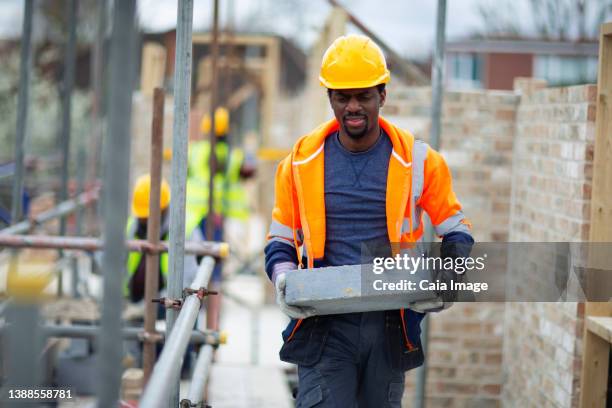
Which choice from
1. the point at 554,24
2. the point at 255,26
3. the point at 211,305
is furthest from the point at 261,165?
the point at 255,26

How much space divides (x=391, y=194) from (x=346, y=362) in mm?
607

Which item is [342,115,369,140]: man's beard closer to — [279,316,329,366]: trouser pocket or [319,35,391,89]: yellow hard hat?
[319,35,391,89]: yellow hard hat

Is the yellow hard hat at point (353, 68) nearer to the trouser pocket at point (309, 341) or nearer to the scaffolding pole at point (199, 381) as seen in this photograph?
the trouser pocket at point (309, 341)

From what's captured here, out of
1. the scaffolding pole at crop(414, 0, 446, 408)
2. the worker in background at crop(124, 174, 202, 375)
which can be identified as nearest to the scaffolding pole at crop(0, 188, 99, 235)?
the worker in background at crop(124, 174, 202, 375)

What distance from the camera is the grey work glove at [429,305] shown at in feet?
10.3

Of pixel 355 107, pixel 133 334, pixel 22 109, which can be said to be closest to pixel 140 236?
pixel 22 109

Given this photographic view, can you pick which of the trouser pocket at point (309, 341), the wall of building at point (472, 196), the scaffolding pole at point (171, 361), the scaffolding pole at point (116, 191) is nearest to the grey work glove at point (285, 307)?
the trouser pocket at point (309, 341)

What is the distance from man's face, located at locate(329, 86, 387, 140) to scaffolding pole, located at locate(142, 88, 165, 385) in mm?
1287

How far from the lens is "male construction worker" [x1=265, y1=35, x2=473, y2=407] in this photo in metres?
3.23

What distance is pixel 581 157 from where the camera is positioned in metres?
4.08

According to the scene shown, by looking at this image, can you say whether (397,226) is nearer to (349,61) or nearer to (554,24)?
(349,61)

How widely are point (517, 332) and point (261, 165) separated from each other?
9.38 m

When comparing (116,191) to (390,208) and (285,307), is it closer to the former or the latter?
(285,307)

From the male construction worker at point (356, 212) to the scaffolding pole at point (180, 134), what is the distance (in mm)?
355
